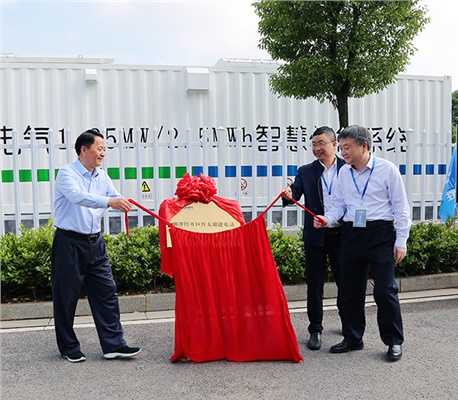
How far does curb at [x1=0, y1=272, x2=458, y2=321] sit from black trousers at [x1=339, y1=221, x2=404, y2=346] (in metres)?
1.67

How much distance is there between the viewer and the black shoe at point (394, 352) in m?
4.08

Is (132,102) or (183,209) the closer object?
(183,209)

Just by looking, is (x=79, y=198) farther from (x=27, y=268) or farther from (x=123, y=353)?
(x=27, y=268)

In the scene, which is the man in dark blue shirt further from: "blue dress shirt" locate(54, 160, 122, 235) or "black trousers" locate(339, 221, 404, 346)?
"blue dress shirt" locate(54, 160, 122, 235)

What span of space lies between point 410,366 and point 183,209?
204 centimetres

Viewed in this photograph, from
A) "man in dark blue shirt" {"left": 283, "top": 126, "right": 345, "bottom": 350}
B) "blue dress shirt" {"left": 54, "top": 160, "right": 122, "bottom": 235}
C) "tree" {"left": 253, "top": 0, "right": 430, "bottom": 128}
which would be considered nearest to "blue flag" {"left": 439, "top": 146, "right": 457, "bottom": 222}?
"tree" {"left": 253, "top": 0, "right": 430, "bottom": 128}

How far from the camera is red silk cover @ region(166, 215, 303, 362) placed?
13.4ft

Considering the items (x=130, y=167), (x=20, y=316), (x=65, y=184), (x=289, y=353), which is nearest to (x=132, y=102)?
(x=130, y=167)

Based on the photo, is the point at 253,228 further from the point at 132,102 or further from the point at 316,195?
the point at 132,102

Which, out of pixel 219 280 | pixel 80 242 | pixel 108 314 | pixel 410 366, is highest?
pixel 80 242

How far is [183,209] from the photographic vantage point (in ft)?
14.3

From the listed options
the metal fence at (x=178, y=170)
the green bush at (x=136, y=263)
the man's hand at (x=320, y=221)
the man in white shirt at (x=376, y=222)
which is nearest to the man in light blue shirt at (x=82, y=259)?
the green bush at (x=136, y=263)

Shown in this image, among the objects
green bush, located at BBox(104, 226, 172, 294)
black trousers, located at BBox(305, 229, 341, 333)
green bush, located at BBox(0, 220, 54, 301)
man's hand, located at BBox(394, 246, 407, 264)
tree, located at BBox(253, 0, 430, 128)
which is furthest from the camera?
tree, located at BBox(253, 0, 430, 128)


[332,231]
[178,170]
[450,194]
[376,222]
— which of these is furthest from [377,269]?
[178,170]
